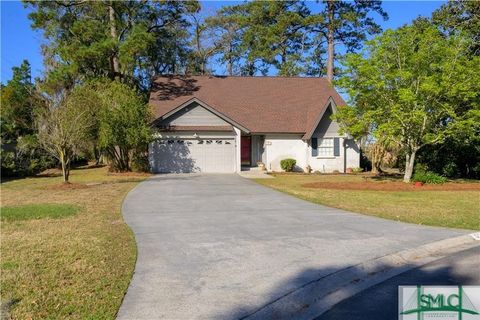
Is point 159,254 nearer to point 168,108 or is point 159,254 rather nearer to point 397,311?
point 397,311

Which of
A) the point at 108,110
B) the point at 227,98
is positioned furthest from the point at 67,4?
the point at 227,98

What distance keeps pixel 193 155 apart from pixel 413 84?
13.5 m

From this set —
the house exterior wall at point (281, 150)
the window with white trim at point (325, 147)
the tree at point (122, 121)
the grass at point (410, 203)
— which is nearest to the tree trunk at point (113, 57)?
the tree at point (122, 121)

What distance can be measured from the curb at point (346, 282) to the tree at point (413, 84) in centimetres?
1076

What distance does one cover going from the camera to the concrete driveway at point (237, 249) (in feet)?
16.4

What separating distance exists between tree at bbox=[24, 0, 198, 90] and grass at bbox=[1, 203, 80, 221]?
15.8 m

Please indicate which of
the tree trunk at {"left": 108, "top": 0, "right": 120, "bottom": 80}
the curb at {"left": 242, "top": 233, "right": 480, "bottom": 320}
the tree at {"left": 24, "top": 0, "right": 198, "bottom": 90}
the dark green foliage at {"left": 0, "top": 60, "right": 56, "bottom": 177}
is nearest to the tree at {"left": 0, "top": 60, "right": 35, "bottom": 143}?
the dark green foliage at {"left": 0, "top": 60, "right": 56, "bottom": 177}

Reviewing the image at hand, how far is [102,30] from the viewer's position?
90.5ft

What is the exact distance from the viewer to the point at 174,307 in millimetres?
4754

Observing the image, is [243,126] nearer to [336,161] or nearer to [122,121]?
[336,161]

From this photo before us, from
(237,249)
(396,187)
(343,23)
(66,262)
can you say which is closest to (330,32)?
(343,23)

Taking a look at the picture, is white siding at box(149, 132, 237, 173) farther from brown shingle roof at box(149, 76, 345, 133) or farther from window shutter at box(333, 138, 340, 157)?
window shutter at box(333, 138, 340, 157)

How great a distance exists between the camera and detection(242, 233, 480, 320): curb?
4812 millimetres

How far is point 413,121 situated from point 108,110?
624 inches
